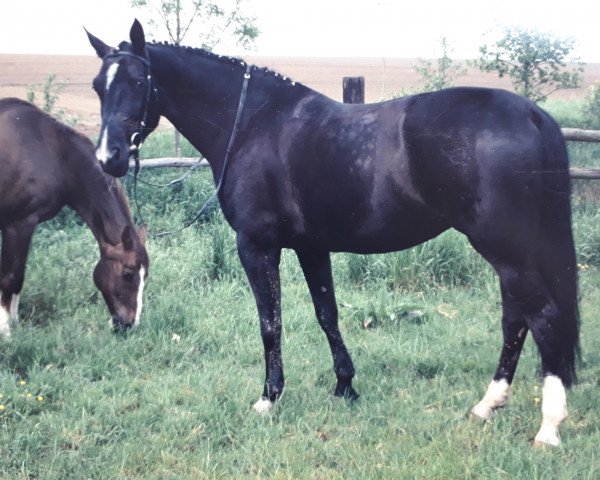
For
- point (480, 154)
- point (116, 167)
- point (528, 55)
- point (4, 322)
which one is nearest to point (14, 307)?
point (4, 322)

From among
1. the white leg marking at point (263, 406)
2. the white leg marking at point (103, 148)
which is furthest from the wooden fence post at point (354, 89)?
the white leg marking at point (263, 406)

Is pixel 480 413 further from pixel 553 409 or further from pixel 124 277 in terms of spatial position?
pixel 124 277

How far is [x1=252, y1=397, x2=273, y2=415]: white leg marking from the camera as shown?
3.63m

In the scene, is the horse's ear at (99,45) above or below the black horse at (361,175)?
above

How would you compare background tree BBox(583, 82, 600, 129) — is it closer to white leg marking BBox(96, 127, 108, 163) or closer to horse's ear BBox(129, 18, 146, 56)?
horse's ear BBox(129, 18, 146, 56)

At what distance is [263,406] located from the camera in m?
3.66


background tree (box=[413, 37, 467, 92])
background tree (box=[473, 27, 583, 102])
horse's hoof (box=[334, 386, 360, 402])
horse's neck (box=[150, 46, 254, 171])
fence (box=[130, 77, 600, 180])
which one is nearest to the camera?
horse's neck (box=[150, 46, 254, 171])

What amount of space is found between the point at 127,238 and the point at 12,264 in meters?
0.99

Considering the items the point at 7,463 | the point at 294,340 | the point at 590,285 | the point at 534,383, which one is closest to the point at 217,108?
the point at 294,340

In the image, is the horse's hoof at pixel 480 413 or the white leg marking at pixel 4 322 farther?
the white leg marking at pixel 4 322

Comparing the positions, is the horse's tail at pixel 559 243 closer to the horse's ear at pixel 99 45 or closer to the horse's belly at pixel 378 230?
the horse's belly at pixel 378 230

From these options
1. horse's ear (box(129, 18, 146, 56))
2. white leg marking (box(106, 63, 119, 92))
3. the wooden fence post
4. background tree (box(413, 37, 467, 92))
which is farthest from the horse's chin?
background tree (box(413, 37, 467, 92))

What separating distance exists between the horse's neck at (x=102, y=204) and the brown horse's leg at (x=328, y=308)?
210 cm

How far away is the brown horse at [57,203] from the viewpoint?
5.09 meters
